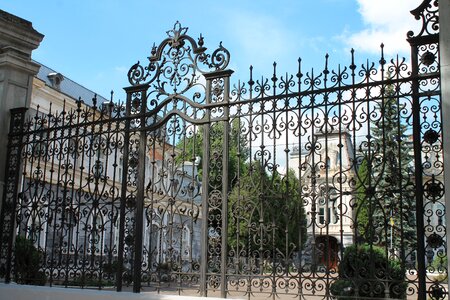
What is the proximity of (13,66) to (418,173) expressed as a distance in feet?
21.4

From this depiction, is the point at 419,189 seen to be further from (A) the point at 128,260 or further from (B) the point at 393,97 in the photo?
(A) the point at 128,260

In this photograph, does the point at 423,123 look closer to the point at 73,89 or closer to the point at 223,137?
the point at 223,137

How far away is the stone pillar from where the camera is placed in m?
8.39

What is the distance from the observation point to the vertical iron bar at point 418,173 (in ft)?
16.3

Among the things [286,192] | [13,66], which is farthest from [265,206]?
[13,66]

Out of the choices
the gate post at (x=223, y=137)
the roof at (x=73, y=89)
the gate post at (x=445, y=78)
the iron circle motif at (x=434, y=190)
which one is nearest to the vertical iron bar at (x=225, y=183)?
the gate post at (x=223, y=137)

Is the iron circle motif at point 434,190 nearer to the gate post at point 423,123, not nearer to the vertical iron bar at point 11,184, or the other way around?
the gate post at point 423,123

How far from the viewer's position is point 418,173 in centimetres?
509

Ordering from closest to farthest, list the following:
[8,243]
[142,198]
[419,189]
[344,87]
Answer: [419,189], [344,87], [142,198], [8,243]

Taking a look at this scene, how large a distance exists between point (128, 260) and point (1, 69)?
388 cm

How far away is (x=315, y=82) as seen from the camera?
5.95 m

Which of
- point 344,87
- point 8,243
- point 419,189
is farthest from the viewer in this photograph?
point 8,243

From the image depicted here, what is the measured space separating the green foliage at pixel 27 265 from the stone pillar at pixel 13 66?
1.00m

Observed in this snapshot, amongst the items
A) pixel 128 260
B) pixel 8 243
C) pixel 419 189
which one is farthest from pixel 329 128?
pixel 8 243
